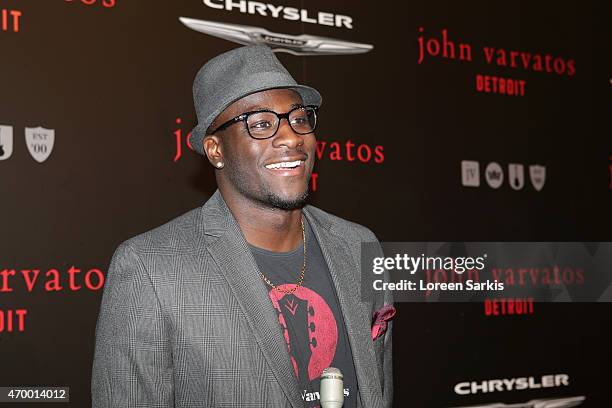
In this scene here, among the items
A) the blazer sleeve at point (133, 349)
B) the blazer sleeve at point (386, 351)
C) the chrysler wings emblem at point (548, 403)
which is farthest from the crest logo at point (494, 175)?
the blazer sleeve at point (133, 349)

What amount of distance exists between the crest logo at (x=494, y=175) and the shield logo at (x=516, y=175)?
0.22 ft

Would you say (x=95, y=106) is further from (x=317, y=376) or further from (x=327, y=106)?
(x=317, y=376)

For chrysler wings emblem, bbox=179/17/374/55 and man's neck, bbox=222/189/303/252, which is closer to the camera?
man's neck, bbox=222/189/303/252

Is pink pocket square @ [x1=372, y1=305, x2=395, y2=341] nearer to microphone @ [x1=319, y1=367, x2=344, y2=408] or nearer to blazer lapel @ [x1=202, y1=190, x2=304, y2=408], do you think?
blazer lapel @ [x1=202, y1=190, x2=304, y2=408]

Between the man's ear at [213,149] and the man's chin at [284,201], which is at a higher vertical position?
the man's ear at [213,149]

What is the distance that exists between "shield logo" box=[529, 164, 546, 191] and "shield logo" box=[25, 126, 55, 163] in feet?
9.12

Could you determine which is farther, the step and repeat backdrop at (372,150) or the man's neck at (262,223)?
the step and repeat backdrop at (372,150)

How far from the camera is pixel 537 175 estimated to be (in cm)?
415

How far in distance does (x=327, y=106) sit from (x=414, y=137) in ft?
1.89

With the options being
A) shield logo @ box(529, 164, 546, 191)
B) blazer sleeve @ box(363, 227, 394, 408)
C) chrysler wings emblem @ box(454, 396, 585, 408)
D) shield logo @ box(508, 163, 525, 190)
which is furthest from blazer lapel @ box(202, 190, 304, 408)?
shield logo @ box(529, 164, 546, 191)

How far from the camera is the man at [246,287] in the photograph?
5.53 feet

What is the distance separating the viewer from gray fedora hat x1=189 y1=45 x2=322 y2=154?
1865 millimetres

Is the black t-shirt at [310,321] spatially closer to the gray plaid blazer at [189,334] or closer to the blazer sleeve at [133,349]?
the gray plaid blazer at [189,334]

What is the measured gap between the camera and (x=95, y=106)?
2.97 meters
